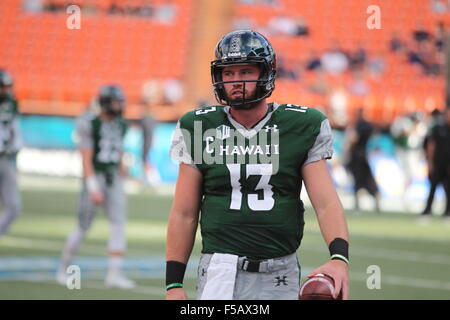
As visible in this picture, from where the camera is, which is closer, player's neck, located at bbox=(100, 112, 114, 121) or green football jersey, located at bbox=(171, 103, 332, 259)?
green football jersey, located at bbox=(171, 103, 332, 259)

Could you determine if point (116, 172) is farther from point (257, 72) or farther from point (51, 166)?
point (51, 166)

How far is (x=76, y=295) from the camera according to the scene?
365 inches

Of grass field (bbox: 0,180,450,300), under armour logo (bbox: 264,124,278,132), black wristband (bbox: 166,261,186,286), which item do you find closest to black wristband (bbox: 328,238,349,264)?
under armour logo (bbox: 264,124,278,132)

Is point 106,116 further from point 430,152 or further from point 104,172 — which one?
point 430,152

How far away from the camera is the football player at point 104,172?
1028 centimetres

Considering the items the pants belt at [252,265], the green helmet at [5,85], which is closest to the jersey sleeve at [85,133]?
the green helmet at [5,85]

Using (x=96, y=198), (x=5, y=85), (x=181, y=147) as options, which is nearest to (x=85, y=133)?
(x=96, y=198)

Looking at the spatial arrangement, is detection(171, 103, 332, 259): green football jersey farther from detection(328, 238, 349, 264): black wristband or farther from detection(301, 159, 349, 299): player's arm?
detection(328, 238, 349, 264): black wristband

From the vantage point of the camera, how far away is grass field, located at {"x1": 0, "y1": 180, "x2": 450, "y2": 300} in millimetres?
9773

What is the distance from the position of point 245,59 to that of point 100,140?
20.3 ft

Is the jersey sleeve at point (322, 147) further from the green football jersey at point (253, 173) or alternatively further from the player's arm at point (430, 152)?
the player's arm at point (430, 152)

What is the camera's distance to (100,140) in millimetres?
10500

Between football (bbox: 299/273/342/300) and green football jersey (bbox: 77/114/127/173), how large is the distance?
6698 mm

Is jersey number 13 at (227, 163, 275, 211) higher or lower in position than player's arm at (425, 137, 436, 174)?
higher
